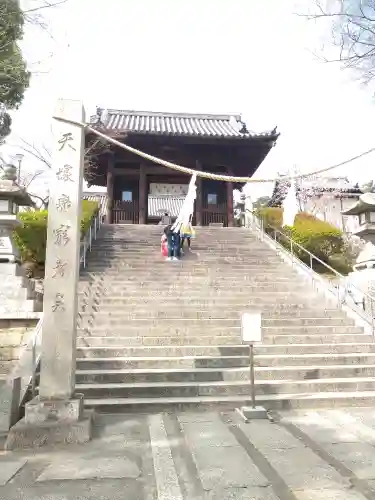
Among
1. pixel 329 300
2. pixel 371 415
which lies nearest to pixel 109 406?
pixel 371 415

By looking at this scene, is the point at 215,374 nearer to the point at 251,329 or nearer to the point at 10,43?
the point at 251,329

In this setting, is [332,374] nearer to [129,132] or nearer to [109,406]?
[109,406]

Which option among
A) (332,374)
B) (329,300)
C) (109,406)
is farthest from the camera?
(329,300)

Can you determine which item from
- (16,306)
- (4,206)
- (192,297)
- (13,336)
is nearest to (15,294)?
(16,306)

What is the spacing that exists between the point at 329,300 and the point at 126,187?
1513 cm

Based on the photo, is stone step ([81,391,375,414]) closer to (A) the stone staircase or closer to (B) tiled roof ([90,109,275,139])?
(A) the stone staircase

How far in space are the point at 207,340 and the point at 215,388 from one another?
63.8 inches

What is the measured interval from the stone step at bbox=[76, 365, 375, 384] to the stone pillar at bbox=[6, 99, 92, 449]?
1718mm

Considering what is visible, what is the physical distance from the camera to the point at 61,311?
4883 millimetres

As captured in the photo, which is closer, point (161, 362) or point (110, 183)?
point (161, 362)

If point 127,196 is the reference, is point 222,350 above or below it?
below

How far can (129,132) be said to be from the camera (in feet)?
60.0

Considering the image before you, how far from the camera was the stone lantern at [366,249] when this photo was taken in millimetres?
9906

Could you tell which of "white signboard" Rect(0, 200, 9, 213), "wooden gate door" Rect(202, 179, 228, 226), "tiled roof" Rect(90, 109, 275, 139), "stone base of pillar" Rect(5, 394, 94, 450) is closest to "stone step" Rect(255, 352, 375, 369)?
"stone base of pillar" Rect(5, 394, 94, 450)
